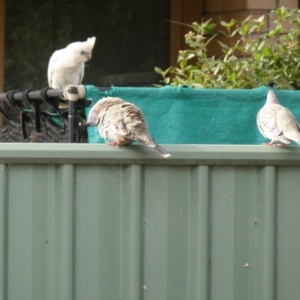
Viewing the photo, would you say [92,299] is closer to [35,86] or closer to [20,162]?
[20,162]

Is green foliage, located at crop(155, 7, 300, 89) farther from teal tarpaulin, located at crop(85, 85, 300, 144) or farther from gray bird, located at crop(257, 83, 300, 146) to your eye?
gray bird, located at crop(257, 83, 300, 146)

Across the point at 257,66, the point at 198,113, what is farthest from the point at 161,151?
the point at 257,66

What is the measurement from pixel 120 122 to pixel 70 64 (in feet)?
8.57

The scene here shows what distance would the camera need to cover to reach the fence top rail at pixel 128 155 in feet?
9.96

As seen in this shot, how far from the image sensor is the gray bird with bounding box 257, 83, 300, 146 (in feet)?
10.6

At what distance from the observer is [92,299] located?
3072 mm

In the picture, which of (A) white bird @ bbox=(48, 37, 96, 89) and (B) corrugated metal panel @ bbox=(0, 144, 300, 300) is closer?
(B) corrugated metal panel @ bbox=(0, 144, 300, 300)

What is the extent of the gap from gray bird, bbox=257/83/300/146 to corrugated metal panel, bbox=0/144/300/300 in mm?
87

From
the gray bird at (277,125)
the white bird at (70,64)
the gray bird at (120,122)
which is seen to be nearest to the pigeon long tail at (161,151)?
the gray bird at (120,122)

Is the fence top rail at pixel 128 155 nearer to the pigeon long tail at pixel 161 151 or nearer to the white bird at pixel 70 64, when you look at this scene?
the pigeon long tail at pixel 161 151

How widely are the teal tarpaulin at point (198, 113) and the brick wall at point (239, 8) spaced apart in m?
2.17

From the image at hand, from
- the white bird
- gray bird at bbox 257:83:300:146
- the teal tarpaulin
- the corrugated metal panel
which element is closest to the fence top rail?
the corrugated metal panel

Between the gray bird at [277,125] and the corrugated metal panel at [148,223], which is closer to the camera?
the corrugated metal panel at [148,223]

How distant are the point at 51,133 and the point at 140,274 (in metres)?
1.03
